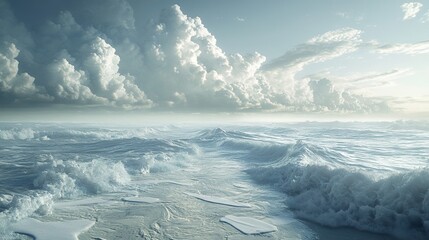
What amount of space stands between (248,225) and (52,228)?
6383 mm

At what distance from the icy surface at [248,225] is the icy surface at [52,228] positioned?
15.6ft

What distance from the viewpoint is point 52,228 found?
30.0 ft

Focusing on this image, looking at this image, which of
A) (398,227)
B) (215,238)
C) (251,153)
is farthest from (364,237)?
(251,153)

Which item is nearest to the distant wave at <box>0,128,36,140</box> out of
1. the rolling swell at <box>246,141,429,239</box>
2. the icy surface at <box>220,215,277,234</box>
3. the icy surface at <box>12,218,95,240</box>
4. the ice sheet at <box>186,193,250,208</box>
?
the ice sheet at <box>186,193,250,208</box>

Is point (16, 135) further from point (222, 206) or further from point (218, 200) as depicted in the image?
point (222, 206)

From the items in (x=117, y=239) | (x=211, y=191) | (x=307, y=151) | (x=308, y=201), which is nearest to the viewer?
(x=117, y=239)

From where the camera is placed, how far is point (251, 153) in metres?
36.1

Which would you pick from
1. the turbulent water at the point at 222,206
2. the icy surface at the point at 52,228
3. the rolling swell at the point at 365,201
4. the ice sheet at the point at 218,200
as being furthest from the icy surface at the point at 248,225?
the icy surface at the point at 52,228

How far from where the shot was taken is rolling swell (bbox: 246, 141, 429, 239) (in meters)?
9.44

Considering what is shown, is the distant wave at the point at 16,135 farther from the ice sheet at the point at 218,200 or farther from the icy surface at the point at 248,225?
the icy surface at the point at 248,225

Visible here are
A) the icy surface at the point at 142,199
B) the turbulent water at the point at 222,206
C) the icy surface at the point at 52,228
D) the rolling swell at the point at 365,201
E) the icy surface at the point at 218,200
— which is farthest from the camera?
the icy surface at the point at 142,199

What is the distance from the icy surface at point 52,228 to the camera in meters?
8.50

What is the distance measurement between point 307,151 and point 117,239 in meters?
25.9

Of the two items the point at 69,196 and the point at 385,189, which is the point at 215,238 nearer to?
the point at 385,189
